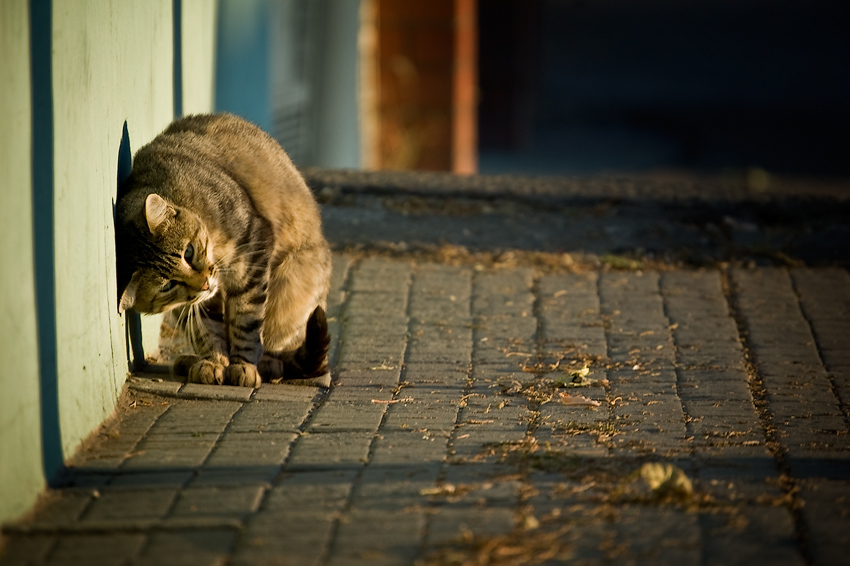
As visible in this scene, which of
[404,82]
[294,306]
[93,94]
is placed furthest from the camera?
[404,82]

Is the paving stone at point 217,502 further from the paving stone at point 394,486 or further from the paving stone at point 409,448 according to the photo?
the paving stone at point 409,448

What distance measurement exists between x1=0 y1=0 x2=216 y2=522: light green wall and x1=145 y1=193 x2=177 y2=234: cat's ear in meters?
0.15

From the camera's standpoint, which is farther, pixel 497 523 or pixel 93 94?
pixel 93 94

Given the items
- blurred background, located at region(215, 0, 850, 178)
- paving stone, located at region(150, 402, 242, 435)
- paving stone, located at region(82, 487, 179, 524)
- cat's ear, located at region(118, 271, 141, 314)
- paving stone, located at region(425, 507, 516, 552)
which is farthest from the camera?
blurred background, located at region(215, 0, 850, 178)

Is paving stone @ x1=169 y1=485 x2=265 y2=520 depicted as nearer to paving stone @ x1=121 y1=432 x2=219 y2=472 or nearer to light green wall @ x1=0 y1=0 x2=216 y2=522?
paving stone @ x1=121 y1=432 x2=219 y2=472

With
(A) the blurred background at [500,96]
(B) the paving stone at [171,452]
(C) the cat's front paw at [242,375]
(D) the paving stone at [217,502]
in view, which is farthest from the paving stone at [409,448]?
(A) the blurred background at [500,96]

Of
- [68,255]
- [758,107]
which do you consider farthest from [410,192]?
[758,107]

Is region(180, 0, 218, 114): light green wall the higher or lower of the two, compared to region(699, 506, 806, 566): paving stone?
higher

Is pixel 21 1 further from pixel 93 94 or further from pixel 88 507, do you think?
pixel 88 507

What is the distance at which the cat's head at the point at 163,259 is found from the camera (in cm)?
374

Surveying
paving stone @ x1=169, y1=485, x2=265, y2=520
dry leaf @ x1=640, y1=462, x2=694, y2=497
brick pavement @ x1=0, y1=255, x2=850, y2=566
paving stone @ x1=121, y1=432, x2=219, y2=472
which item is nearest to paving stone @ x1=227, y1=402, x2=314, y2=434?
brick pavement @ x1=0, y1=255, x2=850, y2=566

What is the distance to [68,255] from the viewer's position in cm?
317

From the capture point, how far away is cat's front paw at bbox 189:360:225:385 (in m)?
4.04

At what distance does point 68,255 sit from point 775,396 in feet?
9.04
